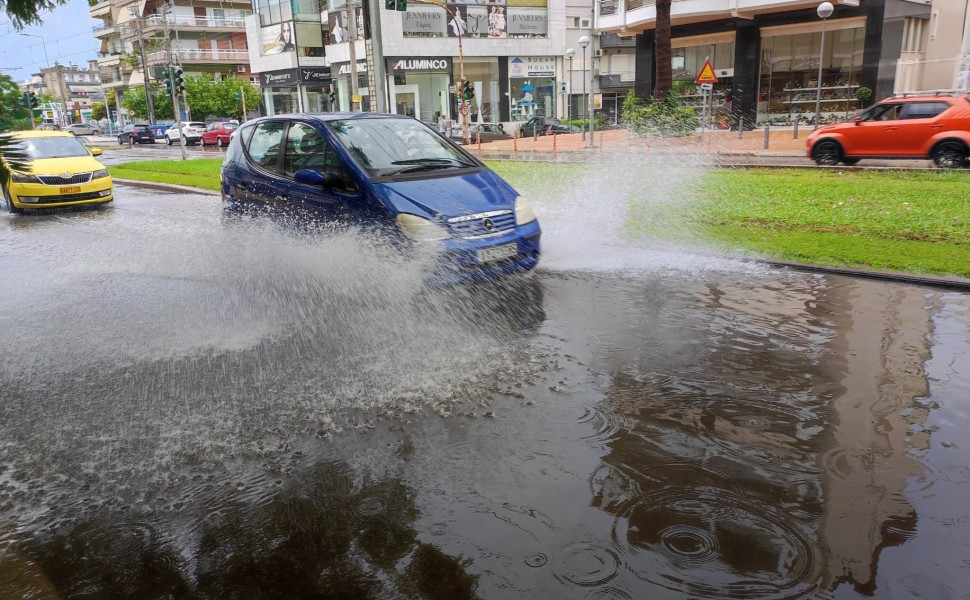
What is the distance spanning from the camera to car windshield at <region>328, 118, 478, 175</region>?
23.1ft

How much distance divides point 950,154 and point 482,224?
13.7 metres

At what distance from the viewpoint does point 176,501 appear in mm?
3504

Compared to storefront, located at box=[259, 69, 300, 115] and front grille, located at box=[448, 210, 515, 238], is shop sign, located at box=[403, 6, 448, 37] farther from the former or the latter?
front grille, located at box=[448, 210, 515, 238]

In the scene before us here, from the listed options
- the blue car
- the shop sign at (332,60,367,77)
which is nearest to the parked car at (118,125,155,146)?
the shop sign at (332,60,367,77)

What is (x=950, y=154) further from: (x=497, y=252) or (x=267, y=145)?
(x=267, y=145)

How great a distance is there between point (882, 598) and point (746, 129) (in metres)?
34.2

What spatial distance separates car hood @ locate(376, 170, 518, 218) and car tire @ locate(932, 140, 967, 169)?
13.0 metres

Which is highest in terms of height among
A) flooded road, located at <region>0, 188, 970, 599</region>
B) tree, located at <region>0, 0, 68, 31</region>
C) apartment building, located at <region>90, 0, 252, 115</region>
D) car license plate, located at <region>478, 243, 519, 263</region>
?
apartment building, located at <region>90, 0, 252, 115</region>

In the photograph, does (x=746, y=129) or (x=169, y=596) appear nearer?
(x=169, y=596)

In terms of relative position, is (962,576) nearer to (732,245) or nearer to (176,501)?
(176,501)

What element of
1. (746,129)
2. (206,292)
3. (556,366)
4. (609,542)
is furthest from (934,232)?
(746,129)

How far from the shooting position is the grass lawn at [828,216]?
8117mm

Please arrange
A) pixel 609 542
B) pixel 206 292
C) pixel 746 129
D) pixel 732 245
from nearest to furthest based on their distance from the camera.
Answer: pixel 609 542 → pixel 206 292 → pixel 732 245 → pixel 746 129

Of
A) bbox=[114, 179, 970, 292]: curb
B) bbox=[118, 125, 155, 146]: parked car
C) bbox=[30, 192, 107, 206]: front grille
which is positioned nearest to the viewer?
bbox=[114, 179, 970, 292]: curb
